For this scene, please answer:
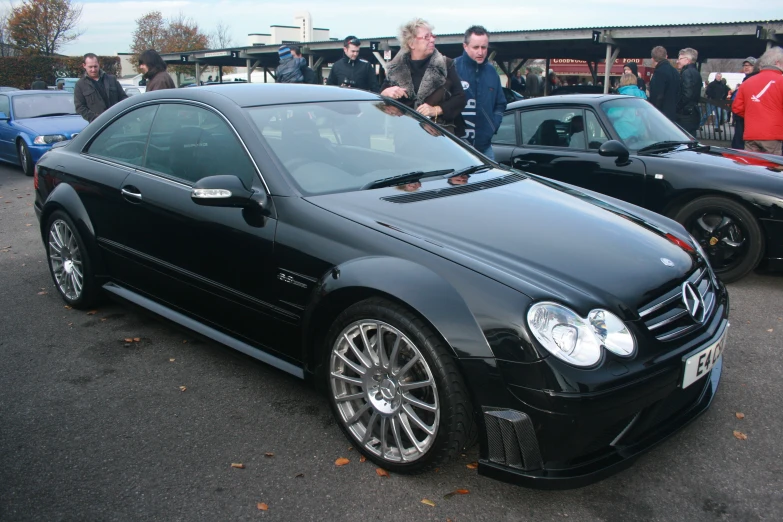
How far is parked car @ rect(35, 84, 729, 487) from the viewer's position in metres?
2.37

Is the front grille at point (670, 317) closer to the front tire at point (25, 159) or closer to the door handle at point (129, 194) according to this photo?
the door handle at point (129, 194)

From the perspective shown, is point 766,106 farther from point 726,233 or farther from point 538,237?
point 538,237

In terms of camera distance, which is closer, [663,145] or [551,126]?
[663,145]

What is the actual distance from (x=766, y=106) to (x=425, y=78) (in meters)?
4.39

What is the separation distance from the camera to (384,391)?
9.01 feet

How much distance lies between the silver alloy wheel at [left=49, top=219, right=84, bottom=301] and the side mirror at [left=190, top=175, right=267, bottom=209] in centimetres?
171

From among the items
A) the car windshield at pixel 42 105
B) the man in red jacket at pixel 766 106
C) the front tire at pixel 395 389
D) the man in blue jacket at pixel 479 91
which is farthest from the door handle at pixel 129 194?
the car windshield at pixel 42 105

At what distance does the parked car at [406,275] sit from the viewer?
2.37 meters

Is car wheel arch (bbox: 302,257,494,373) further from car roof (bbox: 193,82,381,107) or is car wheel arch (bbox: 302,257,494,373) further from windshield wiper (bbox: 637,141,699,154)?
windshield wiper (bbox: 637,141,699,154)

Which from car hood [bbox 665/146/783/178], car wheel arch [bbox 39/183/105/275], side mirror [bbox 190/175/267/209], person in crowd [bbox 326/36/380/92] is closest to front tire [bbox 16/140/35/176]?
person in crowd [bbox 326/36/380/92]

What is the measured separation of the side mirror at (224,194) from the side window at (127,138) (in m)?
1.07

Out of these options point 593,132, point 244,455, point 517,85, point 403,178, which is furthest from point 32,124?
point 517,85

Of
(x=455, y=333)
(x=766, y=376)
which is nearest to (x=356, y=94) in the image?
(x=455, y=333)

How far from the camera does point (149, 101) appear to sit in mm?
4094
